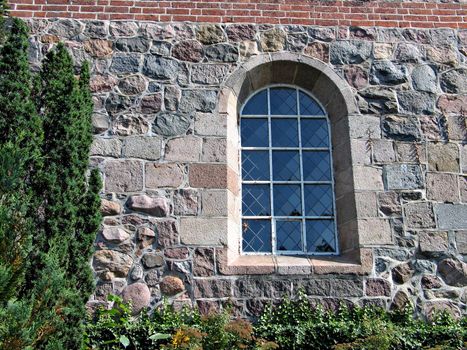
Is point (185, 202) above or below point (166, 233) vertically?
above

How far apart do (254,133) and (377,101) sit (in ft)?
4.58

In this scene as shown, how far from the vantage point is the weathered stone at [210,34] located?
7.19 metres

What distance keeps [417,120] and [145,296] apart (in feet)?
11.3

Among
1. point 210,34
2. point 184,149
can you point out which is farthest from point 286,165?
point 210,34

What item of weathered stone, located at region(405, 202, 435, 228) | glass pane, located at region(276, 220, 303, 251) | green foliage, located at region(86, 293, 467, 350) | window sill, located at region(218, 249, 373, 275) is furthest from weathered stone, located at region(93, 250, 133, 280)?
weathered stone, located at region(405, 202, 435, 228)

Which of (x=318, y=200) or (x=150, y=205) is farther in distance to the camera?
(x=318, y=200)

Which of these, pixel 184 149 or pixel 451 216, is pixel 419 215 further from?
pixel 184 149

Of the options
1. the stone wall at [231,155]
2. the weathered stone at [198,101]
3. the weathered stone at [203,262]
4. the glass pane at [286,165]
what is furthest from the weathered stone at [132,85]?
the weathered stone at [203,262]

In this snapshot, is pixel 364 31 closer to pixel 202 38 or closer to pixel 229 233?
pixel 202 38

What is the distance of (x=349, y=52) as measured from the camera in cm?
723

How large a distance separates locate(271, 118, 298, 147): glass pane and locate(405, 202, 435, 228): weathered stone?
143 centimetres

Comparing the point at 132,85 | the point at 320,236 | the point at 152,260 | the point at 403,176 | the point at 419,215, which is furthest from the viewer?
the point at 132,85

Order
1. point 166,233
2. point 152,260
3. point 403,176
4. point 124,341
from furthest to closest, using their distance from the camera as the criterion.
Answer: point 403,176
point 166,233
point 152,260
point 124,341

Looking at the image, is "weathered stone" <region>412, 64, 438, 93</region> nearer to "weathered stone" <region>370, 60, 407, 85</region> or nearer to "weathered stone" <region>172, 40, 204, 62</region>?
"weathered stone" <region>370, 60, 407, 85</region>
